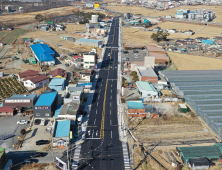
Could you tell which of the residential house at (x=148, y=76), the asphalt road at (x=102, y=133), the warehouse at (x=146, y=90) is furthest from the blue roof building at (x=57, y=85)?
the residential house at (x=148, y=76)

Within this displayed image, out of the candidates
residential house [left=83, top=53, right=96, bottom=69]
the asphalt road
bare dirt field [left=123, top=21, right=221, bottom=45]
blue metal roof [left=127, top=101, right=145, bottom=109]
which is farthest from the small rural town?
bare dirt field [left=123, top=21, right=221, bottom=45]

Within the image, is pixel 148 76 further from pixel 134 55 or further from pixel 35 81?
pixel 35 81

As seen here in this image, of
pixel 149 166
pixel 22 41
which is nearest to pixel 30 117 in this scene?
pixel 149 166

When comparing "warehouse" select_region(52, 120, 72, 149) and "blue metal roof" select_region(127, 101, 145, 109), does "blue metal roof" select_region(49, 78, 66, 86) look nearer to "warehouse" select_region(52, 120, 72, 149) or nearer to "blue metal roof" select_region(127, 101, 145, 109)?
"blue metal roof" select_region(127, 101, 145, 109)

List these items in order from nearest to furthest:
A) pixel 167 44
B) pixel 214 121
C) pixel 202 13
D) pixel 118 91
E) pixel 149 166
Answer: pixel 149 166 < pixel 214 121 < pixel 118 91 < pixel 167 44 < pixel 202 13

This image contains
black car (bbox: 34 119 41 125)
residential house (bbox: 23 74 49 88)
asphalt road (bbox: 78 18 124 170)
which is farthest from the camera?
residential house (bbox: 23 74 49 88)

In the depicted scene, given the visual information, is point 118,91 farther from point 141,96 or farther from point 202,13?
point 202,13

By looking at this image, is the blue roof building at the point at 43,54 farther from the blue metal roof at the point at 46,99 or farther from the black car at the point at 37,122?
the black car at the point at 37,122
